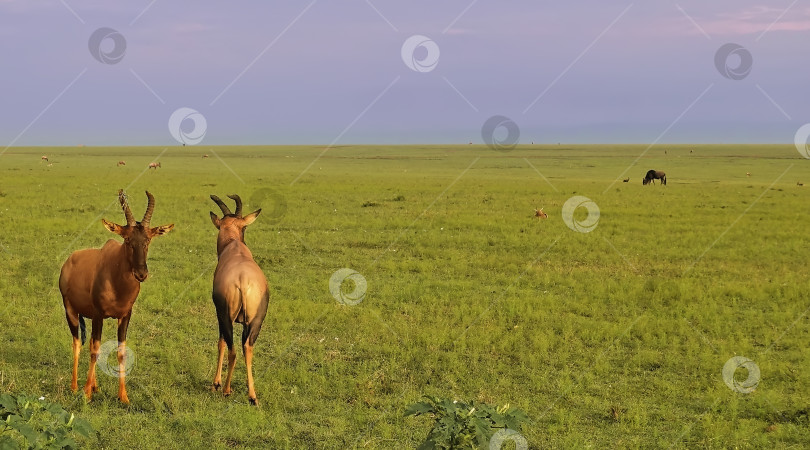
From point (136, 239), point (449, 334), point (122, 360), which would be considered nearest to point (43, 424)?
point (136, 239)

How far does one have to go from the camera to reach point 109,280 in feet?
27.3

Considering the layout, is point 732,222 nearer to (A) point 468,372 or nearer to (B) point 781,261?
(B) point 781,261

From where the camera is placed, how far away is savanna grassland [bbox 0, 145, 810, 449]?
8.40 m

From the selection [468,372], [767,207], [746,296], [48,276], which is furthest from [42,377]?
[767,207]

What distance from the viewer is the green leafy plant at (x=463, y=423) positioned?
5348mm

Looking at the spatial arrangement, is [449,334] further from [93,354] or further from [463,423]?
[463,423]

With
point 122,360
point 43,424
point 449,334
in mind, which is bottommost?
point 43,424

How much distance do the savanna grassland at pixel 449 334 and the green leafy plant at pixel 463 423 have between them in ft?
7.92

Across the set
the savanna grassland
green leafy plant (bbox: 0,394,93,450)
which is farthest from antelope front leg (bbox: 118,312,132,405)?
green leafy plant (bbox: 0,394,93,450)

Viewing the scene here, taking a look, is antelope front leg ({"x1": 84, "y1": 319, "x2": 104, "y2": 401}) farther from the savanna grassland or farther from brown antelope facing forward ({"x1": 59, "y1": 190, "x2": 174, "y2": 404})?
the savanna grassland

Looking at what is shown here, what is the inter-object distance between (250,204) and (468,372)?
82.8 ft

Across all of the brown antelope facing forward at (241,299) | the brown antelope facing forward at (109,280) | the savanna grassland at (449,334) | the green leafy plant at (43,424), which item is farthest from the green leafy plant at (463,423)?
the brown antelope facing forward at (109,280)

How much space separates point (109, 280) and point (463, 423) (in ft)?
16.8

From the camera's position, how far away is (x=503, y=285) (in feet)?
54.4
